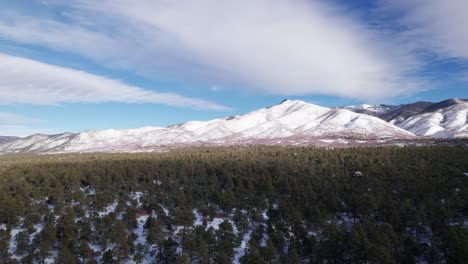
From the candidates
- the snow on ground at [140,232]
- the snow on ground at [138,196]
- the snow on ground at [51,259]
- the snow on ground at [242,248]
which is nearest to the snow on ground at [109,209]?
the snow on ground at [138,196]

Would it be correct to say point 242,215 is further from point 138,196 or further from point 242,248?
point 138,196

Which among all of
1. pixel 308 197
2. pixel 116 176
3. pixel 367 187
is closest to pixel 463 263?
pixel 308 197

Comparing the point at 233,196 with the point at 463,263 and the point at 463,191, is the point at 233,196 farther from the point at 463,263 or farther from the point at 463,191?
the point at 463,191

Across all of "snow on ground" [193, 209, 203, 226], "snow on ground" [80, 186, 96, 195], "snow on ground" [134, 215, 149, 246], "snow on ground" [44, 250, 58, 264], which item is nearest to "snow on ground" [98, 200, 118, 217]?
"snow on ground" [134, 215, 149, 246]

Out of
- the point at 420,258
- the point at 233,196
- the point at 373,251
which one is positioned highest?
the point at 233,196

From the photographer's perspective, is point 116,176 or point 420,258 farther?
point 116,176

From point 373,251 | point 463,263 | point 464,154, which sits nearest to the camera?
point 463,263

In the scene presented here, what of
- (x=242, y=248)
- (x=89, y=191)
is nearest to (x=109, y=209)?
(x=89, y=191)

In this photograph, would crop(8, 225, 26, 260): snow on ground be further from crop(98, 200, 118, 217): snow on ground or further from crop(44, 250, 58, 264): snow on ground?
crop(98, 200, 118, 217): snow on ground
